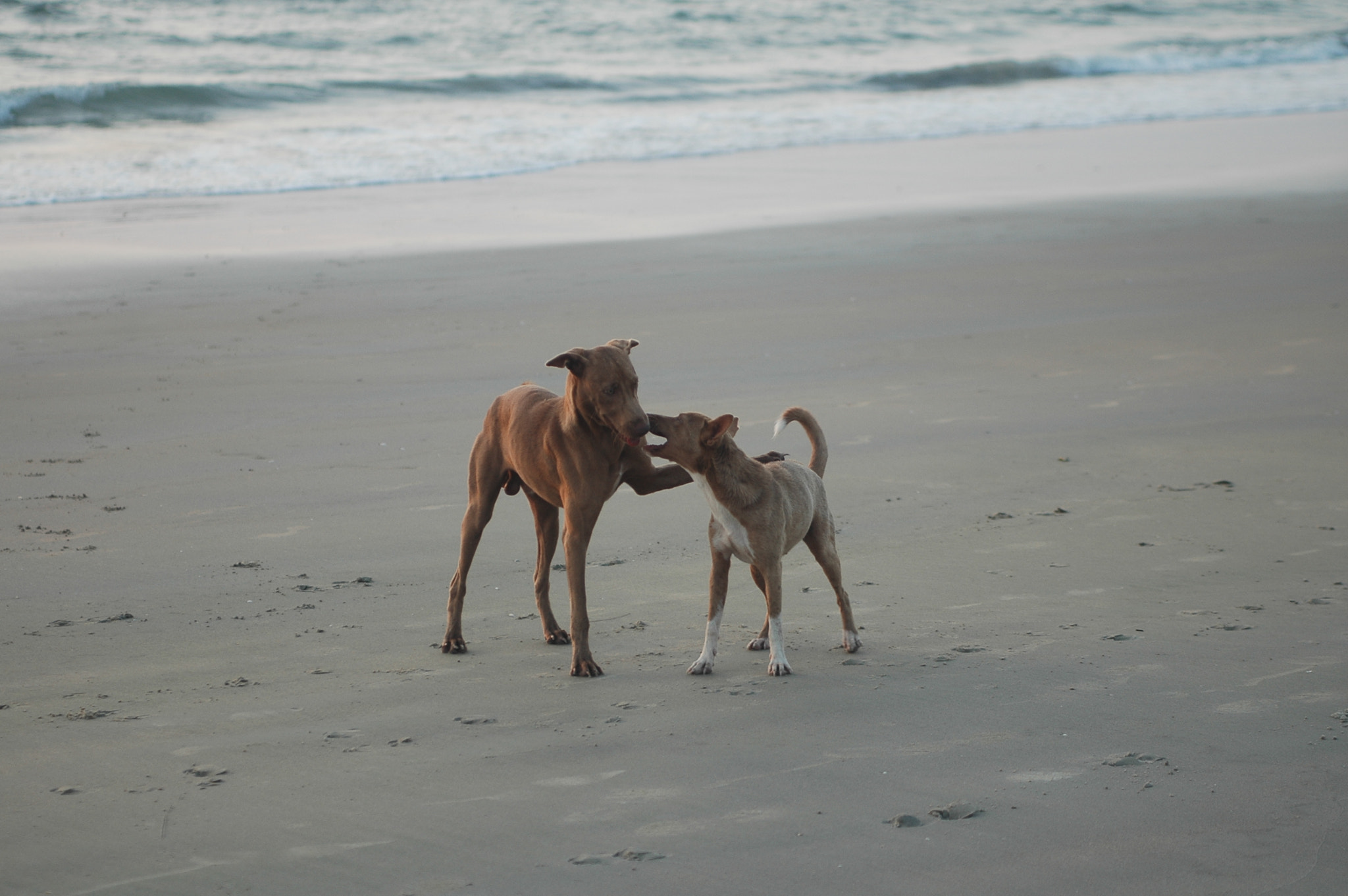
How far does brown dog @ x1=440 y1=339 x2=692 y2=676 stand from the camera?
176 inches

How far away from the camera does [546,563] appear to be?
5.26 meters

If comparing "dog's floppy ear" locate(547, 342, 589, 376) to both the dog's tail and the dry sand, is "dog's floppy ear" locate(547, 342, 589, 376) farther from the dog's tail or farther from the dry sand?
the dry sand

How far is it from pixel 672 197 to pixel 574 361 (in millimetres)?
11645

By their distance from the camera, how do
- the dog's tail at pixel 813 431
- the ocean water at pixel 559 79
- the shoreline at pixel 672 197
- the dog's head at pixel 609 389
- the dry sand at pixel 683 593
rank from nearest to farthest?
the dry sand at pixel 683 593 → the dog's head at pixel 609 389 → the dog's tail at pixel 813 431 → the shoreline at pixel 672 197 → the ocean water at pixel 559 79

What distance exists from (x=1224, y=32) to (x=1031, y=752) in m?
36.5

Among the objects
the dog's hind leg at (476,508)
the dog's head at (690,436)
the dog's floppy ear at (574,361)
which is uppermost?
the dog's floppy ear at (574,361)

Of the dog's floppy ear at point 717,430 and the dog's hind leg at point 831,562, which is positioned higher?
the dog's floppy ear at point 717,430

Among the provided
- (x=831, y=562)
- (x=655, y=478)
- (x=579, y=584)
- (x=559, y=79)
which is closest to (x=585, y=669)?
(x=579, y=584)

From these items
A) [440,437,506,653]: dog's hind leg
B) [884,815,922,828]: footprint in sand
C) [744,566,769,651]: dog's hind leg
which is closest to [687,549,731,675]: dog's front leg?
[744,566,769,651]: dog's hind leg

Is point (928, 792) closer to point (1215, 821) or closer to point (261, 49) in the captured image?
point (1215, 821)

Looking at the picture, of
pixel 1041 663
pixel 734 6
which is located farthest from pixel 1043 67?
pixel 1041 663

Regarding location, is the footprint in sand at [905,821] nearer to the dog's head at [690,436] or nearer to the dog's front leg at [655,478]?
the dog's head at [690,436]

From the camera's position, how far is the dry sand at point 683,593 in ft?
11.4

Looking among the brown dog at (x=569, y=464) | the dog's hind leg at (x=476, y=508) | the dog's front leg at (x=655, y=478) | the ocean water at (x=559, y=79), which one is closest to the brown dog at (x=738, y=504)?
the brown dog at (x=569, y=464)
